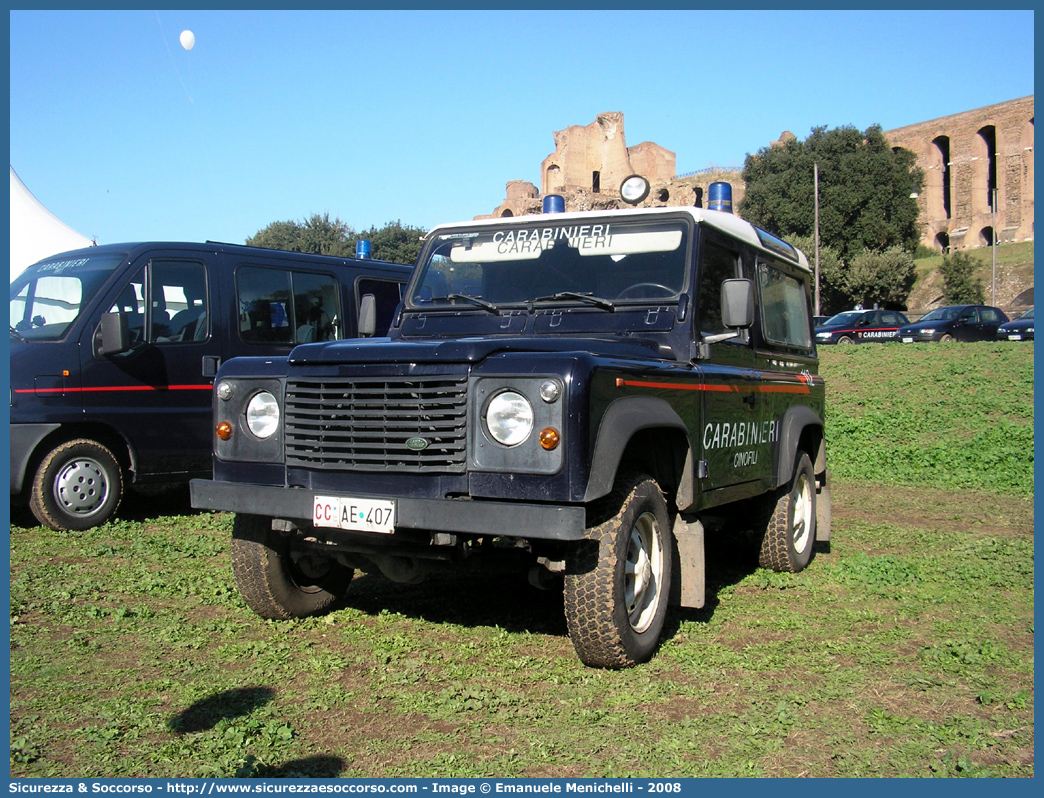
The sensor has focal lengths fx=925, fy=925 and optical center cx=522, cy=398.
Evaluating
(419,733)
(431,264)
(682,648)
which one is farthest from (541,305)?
(419,733)

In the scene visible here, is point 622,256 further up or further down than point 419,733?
further up

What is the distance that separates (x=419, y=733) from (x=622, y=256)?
2.93 metres

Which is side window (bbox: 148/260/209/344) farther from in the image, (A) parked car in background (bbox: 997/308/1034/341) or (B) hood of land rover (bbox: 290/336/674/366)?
(A) parked car in background (bbox: 997/308/1034/341)

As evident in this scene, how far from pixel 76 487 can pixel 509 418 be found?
531cm

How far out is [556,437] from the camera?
385 cm

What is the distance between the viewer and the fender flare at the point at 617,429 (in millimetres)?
3926

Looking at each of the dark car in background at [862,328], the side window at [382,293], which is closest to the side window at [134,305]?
the side window at [382,293]

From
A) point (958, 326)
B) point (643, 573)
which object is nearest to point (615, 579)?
point (643, 573)

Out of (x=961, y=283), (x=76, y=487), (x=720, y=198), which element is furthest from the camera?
(x=961, y=283)

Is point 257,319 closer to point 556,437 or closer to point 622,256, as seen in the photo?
point 622,256

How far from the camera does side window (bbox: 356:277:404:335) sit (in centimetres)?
1012

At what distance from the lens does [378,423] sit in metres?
4.19

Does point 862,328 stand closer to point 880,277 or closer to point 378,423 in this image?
point 880,277

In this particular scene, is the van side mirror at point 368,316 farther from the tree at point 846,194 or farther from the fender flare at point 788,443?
the tree at point 846,194
